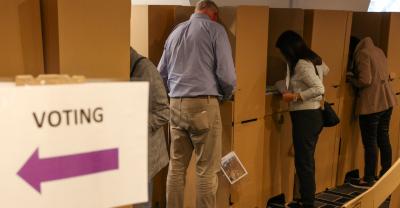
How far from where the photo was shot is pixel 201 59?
2.77m

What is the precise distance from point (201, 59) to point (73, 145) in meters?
2.06

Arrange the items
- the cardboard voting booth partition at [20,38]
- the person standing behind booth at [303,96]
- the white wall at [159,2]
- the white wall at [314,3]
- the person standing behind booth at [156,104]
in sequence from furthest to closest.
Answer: the white wall at [314,3] → the white wall at [159,2] → the person standing behind booth at [303,96] → the person standing behind booth at [156,104] → the cardboard voting booth partition at [20,38]

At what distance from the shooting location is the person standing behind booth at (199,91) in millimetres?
2766

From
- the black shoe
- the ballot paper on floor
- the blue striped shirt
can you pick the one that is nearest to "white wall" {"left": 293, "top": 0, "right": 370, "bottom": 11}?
the black shoe

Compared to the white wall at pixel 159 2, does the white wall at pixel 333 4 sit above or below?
above

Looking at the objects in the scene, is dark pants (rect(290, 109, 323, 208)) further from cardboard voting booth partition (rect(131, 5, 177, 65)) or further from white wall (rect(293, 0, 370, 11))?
white wall (rect(293, 0, 370, 11))

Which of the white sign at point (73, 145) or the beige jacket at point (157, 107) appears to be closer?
the white sign at point (73, 145)

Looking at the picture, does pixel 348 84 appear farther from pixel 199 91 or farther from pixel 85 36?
pixel 85 36

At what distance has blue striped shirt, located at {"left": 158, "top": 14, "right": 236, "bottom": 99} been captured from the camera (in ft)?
9.05

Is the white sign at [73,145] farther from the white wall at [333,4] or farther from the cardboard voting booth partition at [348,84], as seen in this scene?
the white wall at [333,4]

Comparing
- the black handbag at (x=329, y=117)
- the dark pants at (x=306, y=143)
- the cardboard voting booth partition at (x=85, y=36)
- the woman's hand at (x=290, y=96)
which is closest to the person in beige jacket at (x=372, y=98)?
the black handbag at (x=329, y=117)

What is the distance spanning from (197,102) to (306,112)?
0.85 meters

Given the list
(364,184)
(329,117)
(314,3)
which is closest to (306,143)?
(329,117)

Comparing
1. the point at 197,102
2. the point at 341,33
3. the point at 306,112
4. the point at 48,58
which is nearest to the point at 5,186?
the point at 48,58
